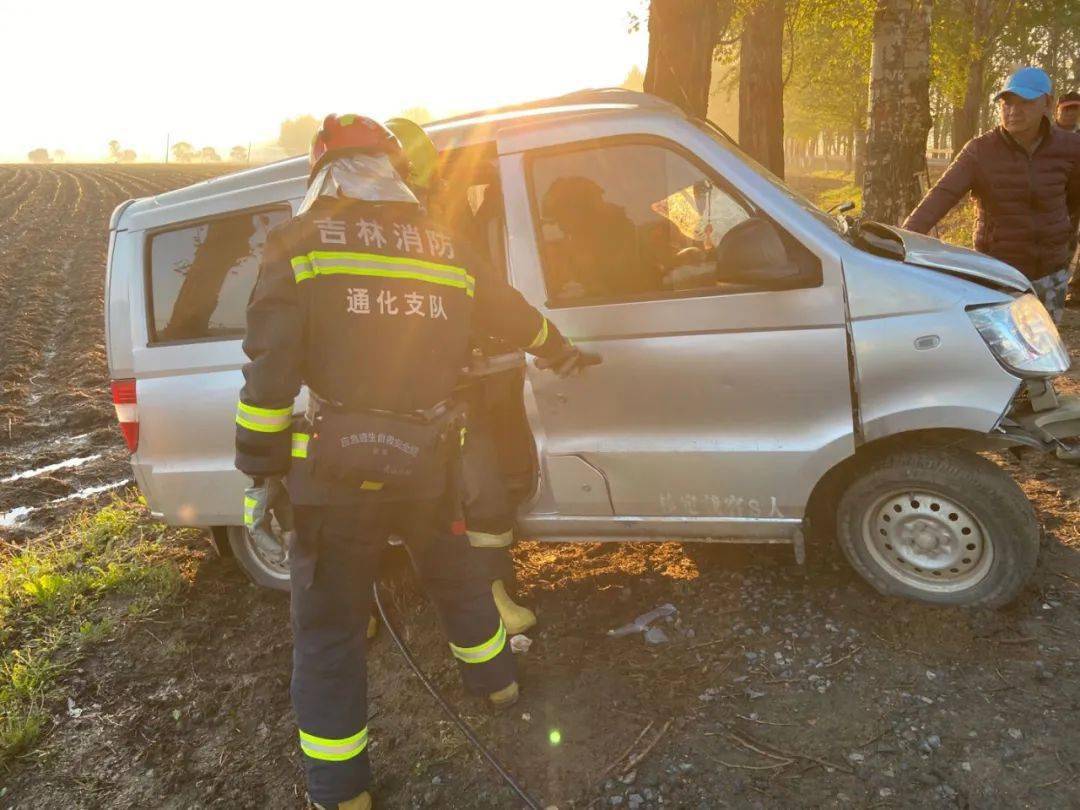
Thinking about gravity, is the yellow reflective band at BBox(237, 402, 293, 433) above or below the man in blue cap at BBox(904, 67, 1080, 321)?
below

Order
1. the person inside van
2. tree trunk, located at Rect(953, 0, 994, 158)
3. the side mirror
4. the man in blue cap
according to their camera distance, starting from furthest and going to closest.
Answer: tree trunk, located at Rect(953, 0, 994, 158) → the man in blue cap → the person inside van → the side mirror

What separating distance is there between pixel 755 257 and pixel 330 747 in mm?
2208

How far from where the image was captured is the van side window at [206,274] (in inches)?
137

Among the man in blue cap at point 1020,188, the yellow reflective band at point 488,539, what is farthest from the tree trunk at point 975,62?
the yellow reflective band at point 488,539

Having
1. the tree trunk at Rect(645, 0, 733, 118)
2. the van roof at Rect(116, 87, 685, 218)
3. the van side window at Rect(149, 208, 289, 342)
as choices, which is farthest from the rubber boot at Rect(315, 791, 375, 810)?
the tree trunk at Rect(645, 0, 733, 118)

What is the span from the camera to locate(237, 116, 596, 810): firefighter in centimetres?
231

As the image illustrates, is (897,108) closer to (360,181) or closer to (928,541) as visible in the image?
(928,541)

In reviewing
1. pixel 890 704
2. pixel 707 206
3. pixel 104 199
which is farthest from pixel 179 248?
pixel 104 199

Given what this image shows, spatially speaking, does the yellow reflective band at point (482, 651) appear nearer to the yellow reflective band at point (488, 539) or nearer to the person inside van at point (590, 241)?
the yellow reflective band at point (488, 539)

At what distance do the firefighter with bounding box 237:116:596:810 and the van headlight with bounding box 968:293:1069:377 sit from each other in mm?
1793

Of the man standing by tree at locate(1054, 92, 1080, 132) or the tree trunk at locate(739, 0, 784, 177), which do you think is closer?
the man standing by tree at locate(1054, 92, 1080, 132)

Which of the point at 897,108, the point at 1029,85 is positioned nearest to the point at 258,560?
the point at 1029,85

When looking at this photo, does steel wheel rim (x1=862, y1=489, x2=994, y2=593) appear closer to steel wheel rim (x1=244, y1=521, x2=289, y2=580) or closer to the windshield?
the windshield

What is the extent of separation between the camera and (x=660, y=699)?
9.39ft
